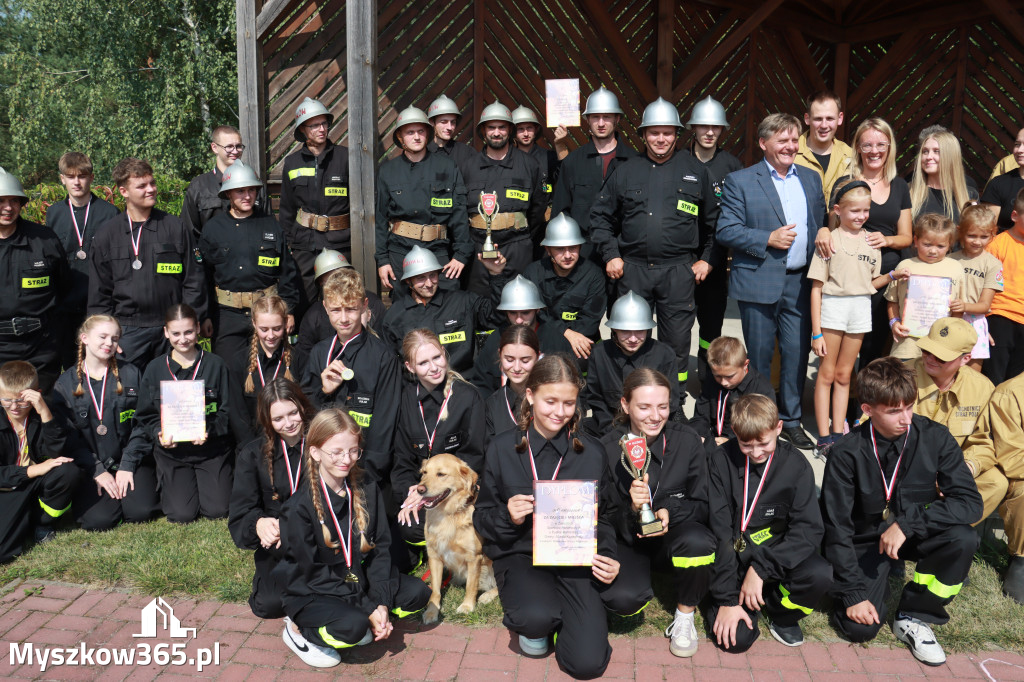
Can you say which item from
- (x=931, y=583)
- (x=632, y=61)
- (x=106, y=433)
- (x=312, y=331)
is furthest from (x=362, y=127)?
(x=931, y=583)

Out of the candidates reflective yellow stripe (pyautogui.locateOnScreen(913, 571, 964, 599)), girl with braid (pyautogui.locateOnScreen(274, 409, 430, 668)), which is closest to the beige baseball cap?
reflective yellow stripe (pyautogui.locateOnScreen(913, 571, 964, 599))

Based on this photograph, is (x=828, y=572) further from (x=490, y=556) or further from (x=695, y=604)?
(x=490, y=556)

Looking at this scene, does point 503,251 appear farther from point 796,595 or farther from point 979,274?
point 796,595

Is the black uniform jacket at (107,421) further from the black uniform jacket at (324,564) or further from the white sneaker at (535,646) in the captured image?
the white sneaker at (535,646)

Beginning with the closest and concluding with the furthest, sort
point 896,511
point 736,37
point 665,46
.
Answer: point 896,511 < point 736,37 < point 665,46

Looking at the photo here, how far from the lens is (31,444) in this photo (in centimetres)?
528

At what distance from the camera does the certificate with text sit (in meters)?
3.77

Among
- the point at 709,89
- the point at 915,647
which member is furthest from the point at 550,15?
the point at 915,647

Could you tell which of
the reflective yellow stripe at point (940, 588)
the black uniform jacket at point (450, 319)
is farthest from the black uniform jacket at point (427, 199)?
the reflective yellow stripe at point (940, 588)

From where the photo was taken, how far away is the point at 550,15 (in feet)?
32.6

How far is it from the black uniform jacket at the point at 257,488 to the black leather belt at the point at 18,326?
2.76 metres

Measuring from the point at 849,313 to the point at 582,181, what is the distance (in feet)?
7.74

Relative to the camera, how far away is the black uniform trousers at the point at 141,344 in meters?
6.05

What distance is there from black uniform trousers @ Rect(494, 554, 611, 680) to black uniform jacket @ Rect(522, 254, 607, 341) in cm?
217
